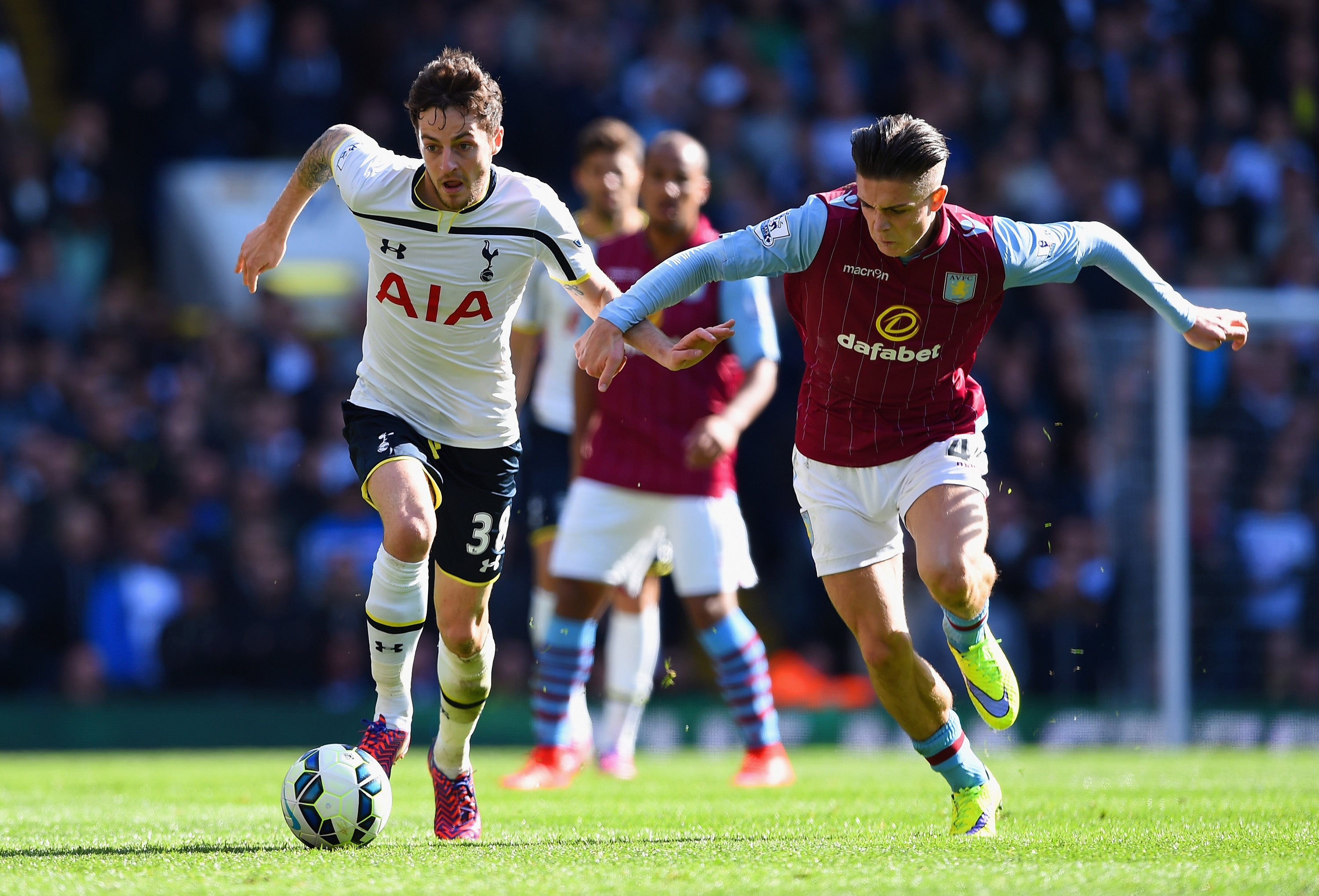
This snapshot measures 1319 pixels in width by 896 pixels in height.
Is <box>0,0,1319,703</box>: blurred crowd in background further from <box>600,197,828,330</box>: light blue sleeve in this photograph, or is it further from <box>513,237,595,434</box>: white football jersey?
<box>600,197,828,330</box>: light blue sleeve

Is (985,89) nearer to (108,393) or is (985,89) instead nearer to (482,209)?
(108,393)

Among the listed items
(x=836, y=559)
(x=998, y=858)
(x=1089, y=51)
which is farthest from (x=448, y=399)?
(x=1089, y=51)

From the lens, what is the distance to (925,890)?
405 cm

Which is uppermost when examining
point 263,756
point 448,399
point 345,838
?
point 448,399

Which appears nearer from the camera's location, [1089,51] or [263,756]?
[263,756]

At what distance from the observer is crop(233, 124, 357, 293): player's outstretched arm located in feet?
18.7

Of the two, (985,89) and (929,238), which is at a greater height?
(985,89)

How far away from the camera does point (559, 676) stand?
8.12 metres

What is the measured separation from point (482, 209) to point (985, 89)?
1170cm

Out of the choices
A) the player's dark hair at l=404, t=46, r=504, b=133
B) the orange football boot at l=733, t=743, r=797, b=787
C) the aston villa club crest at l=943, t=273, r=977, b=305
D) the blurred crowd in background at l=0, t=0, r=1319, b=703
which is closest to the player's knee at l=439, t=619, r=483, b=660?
the player's dark hair at l=404, t=46, r=504, b=133

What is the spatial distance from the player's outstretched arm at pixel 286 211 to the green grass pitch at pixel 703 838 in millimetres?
1921

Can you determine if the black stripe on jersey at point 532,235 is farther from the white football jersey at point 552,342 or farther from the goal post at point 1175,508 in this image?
the goal post at point 1175,508

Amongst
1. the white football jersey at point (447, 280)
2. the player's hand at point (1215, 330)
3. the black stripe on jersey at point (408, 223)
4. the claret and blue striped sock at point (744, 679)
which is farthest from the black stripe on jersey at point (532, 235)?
the claret and blue striped sock at point (744, 679)

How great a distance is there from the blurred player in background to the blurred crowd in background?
2.97 meters
